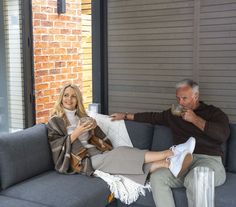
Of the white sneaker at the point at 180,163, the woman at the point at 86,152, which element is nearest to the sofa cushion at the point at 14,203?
the woman at the point at 86,152

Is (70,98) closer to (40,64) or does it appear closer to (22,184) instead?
(22,184)

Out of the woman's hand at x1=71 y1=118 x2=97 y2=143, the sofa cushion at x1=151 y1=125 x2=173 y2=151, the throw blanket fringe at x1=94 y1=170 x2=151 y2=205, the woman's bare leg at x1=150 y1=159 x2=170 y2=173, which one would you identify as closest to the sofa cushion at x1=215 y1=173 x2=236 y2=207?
the woman's bare leg at x1=150 y1=159 x2=170 y2=173

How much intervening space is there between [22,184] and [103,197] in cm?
59

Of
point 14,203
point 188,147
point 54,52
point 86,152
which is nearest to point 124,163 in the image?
point 86,152

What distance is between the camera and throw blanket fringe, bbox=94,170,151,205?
113 inches

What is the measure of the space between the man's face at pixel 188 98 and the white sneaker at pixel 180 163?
54cm

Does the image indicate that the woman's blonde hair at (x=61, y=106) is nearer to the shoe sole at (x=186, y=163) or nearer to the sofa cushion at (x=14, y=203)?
the sofa cushion at (x=14, y=203)

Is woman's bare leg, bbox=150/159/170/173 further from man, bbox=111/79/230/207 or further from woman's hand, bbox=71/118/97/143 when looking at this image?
woman's hand, bbox=71/118/97/143

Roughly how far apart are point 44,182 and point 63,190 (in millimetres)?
221

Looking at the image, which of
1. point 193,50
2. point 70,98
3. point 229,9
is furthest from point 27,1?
point 229,9

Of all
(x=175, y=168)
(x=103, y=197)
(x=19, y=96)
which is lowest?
(x=103, y=197)

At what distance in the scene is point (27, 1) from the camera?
395 cm

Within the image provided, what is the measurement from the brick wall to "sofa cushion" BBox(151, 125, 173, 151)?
1534mm

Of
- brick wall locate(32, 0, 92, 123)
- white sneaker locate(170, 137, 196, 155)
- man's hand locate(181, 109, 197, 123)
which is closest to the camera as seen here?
white sneaker locate(170, 137, 196, 155)
